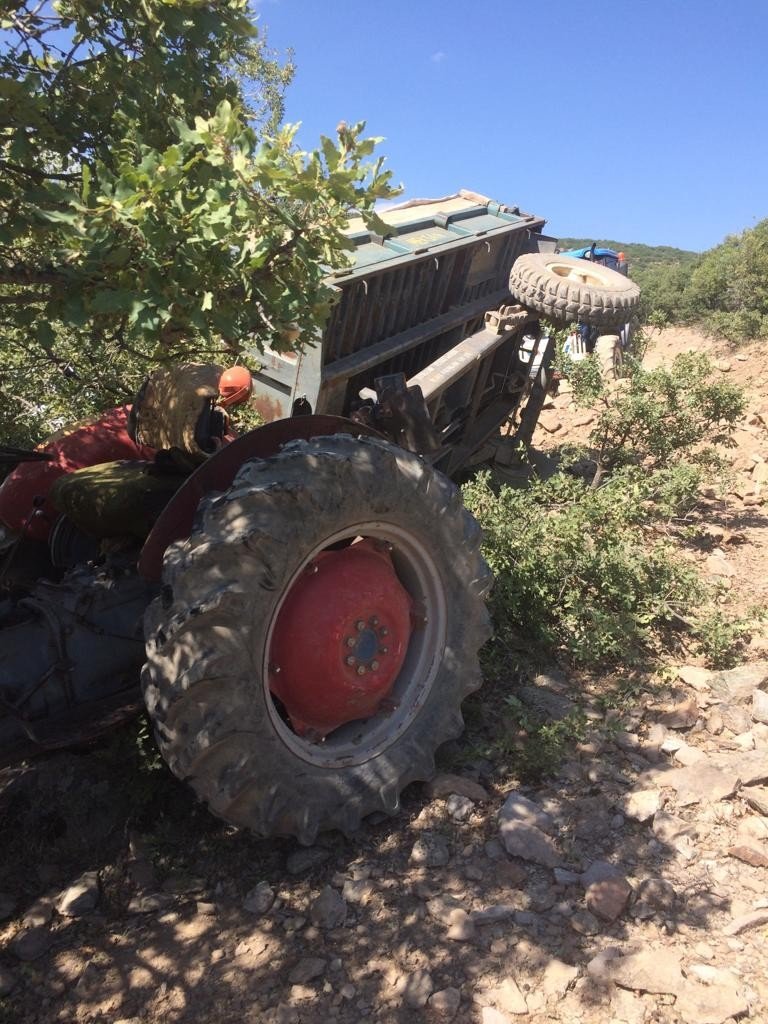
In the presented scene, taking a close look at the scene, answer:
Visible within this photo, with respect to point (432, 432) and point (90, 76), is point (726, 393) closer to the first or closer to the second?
point (432, 432)

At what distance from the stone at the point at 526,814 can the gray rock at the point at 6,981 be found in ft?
5.59

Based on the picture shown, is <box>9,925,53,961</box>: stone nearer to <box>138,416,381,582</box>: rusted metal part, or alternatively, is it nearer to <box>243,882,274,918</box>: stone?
<box>243,882,274,918</box>: stone

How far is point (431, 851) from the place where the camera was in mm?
2777

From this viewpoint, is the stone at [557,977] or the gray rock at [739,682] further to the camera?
the gray rock at [739,682]

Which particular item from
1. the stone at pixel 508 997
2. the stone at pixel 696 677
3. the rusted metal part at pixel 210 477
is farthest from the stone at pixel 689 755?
the rusted metal part at pixel 210 477

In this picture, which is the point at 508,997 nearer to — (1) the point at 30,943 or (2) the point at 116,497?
(1) the point at 30,943

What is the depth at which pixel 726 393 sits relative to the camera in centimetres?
677

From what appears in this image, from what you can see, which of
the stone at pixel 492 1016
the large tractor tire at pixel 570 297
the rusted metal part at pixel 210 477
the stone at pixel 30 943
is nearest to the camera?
the stone at pixel 492 1016

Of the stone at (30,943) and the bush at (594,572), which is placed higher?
the bush at (594,572)

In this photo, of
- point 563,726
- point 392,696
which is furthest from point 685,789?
point 392,696

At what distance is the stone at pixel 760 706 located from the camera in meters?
3.57

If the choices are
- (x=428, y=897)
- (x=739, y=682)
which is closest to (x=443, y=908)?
(x=428, y=897)

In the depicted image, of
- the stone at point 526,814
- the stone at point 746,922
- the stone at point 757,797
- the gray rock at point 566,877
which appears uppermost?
the stone at point 757,797

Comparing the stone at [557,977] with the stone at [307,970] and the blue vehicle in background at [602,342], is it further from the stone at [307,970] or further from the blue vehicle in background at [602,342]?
the blue vehicle in background at [602,342]
